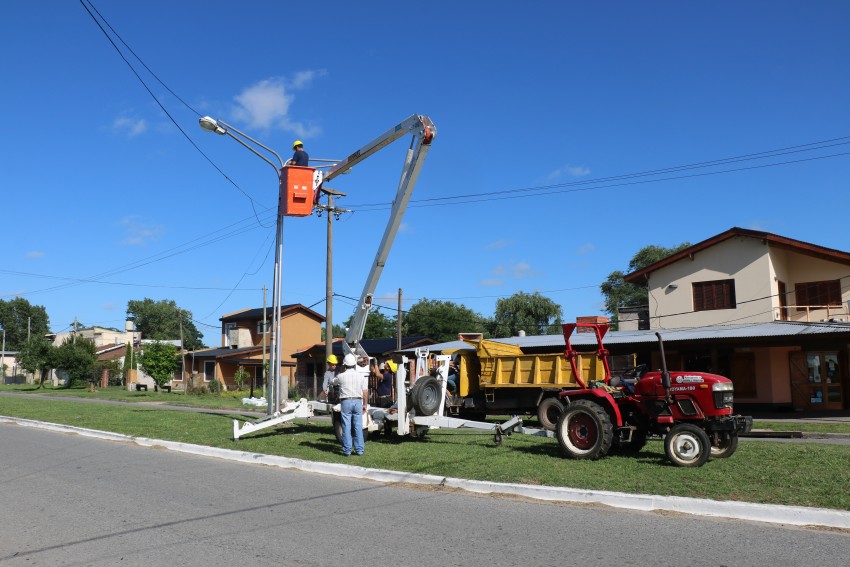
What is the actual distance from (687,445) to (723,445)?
1121 millimetres

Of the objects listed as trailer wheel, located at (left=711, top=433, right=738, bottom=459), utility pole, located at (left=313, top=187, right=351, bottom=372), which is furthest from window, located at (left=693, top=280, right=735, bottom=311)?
trailer wheel, located at (left=711, top=433, right=738, bottom=459)

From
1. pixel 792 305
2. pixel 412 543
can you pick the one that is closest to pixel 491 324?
pixel 792 305

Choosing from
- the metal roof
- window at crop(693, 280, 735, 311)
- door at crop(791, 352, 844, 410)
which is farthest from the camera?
window at crop(693, 280, 735, 311)

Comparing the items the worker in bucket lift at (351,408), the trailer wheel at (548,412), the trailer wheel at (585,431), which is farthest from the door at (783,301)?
the worker in bucket lift at (351,408)

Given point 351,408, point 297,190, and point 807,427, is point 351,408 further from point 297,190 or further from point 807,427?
point 807,427

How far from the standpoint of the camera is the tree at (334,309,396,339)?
80438 mm

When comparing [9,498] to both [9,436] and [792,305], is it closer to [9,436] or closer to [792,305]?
[9,436]

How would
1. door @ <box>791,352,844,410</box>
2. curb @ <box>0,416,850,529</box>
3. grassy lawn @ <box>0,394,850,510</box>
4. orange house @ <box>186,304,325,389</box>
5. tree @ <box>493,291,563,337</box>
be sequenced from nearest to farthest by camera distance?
1. curb @ <box>0,416,850,529</box>
2. grassy lawn @ <box>0,394,850,510</box>
3. door @ <box>791,352,844,410</box>
4. orange house @ <box>186,304,325,389</box>
5. tree @ <box>493,291,563,337</box>

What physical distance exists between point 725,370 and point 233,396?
90.4 feet

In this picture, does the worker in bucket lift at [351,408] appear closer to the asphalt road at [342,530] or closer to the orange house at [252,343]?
the asphalt road at [342,530]

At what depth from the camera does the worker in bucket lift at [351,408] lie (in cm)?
1173

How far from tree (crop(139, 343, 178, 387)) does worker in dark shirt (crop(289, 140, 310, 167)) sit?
94.5ft

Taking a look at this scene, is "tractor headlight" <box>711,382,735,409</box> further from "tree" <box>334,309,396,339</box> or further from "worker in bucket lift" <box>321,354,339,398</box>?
"tree" <box>334,309,396,339</box>

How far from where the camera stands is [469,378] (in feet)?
57.6
